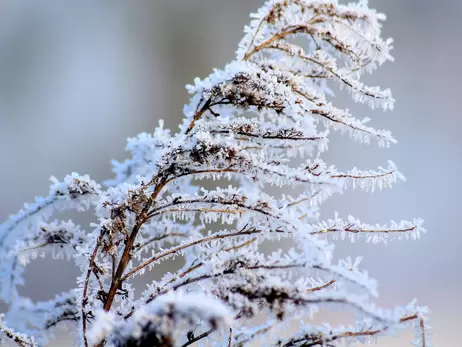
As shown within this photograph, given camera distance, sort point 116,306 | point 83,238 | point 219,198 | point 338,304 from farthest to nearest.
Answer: point 83,238, point 116,306, point 219,198, point 338,304

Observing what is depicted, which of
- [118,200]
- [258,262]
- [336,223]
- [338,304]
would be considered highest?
[118,200]

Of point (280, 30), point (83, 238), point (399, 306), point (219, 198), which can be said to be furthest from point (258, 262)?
point (280, 30)

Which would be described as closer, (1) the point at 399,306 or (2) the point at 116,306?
(1) the point at 399,306

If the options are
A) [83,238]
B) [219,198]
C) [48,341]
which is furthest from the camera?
[48,341]

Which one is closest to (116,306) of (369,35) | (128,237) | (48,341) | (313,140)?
(128,237)

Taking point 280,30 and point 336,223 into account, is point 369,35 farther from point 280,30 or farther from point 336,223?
point 336,223

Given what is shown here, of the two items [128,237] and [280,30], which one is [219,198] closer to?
[128,237]

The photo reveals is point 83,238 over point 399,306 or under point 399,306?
over
